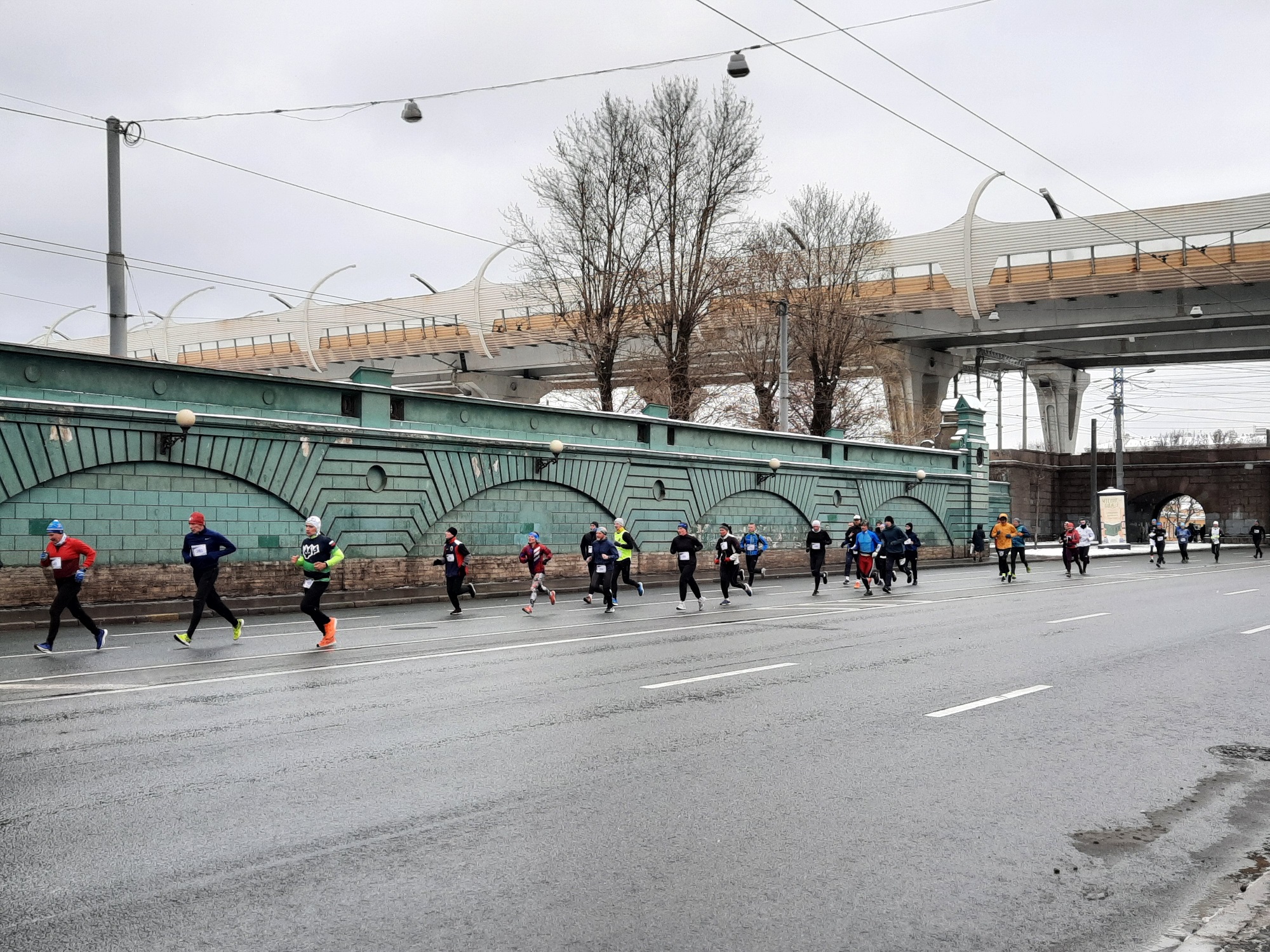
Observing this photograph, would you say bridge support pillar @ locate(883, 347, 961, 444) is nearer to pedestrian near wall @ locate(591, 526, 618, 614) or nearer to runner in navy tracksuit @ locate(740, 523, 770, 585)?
runner in navy tracksuit @ locate(740, 523, 770, 585)

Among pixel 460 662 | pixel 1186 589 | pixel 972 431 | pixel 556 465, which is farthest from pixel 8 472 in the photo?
pixel 972 431

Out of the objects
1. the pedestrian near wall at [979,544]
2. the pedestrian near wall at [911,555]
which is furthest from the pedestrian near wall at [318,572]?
the pedestrian near wall at [979,544]

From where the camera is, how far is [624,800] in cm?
632

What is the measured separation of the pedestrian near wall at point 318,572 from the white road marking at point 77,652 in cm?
247

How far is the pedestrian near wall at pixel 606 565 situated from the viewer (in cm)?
2117

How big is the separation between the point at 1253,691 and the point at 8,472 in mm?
18044

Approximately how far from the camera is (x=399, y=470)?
26125 mm

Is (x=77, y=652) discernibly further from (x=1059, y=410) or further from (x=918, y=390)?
(x=1059, y=410)

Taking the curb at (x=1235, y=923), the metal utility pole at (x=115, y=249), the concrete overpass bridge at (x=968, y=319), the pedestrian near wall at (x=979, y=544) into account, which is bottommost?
the pedestrian near wall at (x=979, y=544)

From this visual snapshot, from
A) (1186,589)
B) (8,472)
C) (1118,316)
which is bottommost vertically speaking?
(1186,589)

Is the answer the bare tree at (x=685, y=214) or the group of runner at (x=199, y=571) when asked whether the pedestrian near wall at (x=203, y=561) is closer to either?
the group of runner at (x=199, y=571)

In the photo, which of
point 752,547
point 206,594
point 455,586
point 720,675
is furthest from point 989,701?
point 752,547

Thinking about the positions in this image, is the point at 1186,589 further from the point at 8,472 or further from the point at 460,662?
the point at 8,472

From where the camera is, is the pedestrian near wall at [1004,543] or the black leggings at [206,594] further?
the pedestrian near wall at [1004,543]
